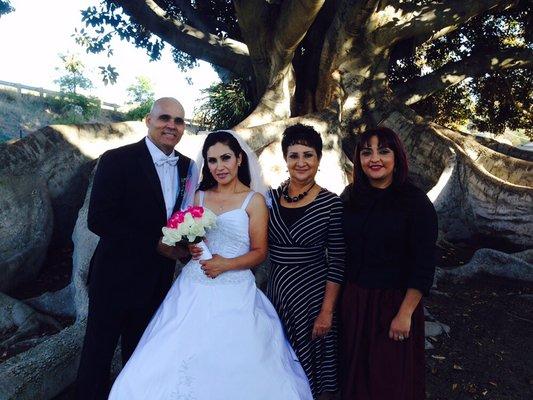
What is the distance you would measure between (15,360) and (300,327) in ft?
7.35

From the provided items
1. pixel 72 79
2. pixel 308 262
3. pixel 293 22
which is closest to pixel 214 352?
pixel 308 262

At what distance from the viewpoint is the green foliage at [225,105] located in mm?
11367

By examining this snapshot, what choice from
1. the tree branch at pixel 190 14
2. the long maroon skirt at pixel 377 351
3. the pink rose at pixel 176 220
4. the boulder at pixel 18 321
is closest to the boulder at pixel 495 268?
the long maroon skirt at pixel 377 351

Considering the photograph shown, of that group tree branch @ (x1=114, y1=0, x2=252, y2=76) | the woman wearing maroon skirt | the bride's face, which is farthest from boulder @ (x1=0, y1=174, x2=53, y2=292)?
tree branch @ (x1=114, y1=0, x2=252, y2=76)

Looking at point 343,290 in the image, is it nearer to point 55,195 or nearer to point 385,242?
point 385,242

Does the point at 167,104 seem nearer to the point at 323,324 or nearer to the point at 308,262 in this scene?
the point at 308,262

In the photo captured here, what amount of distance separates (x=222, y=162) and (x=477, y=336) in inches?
138

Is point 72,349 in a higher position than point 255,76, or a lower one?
lower

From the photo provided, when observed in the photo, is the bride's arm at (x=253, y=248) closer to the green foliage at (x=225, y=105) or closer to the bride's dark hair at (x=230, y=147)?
the bride's dark hair at (x=230, y=147)

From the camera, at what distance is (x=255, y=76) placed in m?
9.53

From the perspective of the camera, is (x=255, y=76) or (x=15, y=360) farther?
(x=255, y=76)

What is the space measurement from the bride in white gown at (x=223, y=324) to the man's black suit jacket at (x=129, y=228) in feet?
0.84

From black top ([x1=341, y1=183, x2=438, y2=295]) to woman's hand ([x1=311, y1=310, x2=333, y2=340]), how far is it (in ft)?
0.91

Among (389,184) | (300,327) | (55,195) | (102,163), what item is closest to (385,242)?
(389,184)
